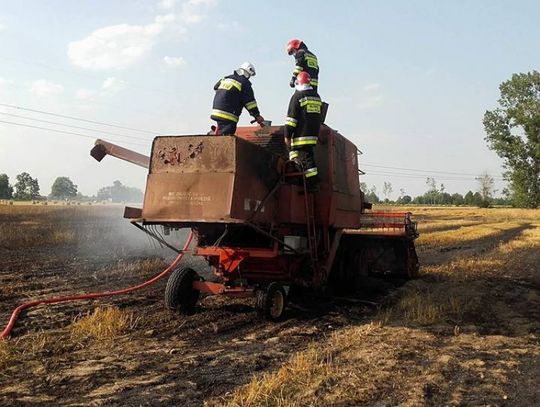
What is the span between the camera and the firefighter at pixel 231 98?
7.48 m

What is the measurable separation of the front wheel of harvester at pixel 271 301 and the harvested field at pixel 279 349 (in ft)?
0.52

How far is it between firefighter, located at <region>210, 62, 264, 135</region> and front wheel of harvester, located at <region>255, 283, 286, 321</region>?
7.75ft

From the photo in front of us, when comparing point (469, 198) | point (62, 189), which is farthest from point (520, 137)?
point (62, 189)

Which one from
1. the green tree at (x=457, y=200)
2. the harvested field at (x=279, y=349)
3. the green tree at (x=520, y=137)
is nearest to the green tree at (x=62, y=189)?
the green tree at (x=457, y=200)

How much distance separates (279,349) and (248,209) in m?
1.74

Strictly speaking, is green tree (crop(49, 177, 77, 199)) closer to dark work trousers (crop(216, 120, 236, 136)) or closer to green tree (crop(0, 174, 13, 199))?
green tree (crop(0, 174, 13, 199))

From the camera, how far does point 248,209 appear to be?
6332 millimetres

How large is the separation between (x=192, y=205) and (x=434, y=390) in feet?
11.3

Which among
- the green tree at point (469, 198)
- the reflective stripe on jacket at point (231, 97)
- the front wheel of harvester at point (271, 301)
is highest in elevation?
the green tree at point (469, 198)

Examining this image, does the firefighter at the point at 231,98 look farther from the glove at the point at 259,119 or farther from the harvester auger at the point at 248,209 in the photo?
the harvester auger at the point at 248,209

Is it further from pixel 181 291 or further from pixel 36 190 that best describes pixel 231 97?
pixel 36 190

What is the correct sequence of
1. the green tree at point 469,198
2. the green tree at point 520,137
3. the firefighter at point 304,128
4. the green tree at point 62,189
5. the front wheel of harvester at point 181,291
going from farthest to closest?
the green tree at point 62,189 → the green tree at point 469,198 → the green tree at point 520,137 → the firefighter at point 304,128 → the front wheel of harvester at point 181,291

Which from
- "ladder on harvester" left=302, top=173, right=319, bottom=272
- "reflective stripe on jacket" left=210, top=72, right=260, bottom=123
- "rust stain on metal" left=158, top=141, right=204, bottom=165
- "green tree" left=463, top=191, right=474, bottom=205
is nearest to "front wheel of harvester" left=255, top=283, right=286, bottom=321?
"ladder on harvester" left=302, top=173, right=319, bottom=272

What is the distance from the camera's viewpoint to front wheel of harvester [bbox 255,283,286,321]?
263 inches
